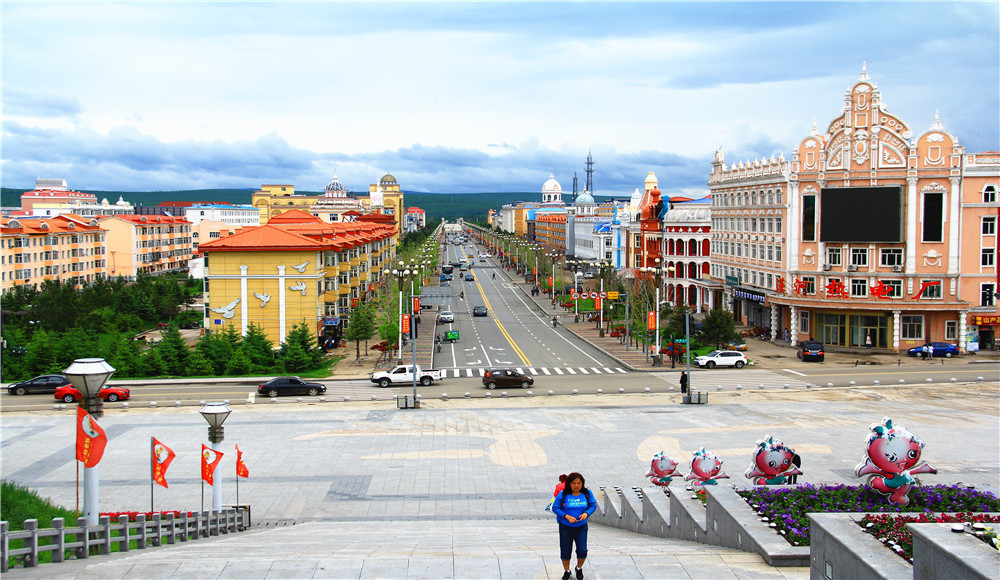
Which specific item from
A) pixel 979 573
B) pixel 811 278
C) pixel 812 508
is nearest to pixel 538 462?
pixel 812 508

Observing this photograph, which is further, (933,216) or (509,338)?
(509,338)

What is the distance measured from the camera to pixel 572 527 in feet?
39.3

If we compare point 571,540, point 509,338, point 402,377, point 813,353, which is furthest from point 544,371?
point 571,540

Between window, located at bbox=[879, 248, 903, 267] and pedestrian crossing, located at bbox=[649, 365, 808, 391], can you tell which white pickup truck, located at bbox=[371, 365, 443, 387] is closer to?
pedestrian crossing, located at bbox=[649, 365, 808, 391]

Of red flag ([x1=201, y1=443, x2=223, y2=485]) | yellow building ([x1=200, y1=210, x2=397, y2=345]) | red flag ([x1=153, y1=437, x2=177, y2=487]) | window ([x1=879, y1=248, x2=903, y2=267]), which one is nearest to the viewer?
red flag ([x1=153, y1=437, x2=177, y2=487])

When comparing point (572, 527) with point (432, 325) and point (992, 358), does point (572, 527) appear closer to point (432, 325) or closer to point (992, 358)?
point (992, 358)

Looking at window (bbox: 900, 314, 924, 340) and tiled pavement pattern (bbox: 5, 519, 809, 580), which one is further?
window (bbox: 900, 314, 924, 340)

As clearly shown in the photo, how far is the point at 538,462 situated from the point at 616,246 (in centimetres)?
10793

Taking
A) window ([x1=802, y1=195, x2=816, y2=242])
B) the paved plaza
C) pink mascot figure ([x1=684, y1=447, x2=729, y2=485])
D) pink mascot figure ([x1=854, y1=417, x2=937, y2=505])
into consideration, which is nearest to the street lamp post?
the paved plaza

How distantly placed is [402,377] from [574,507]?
37.1m

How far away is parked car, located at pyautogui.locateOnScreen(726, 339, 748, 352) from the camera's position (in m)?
59.9

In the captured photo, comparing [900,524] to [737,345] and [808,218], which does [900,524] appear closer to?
[737,345]

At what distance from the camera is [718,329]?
58.6m

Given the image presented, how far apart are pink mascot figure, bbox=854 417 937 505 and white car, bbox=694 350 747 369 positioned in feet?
130
